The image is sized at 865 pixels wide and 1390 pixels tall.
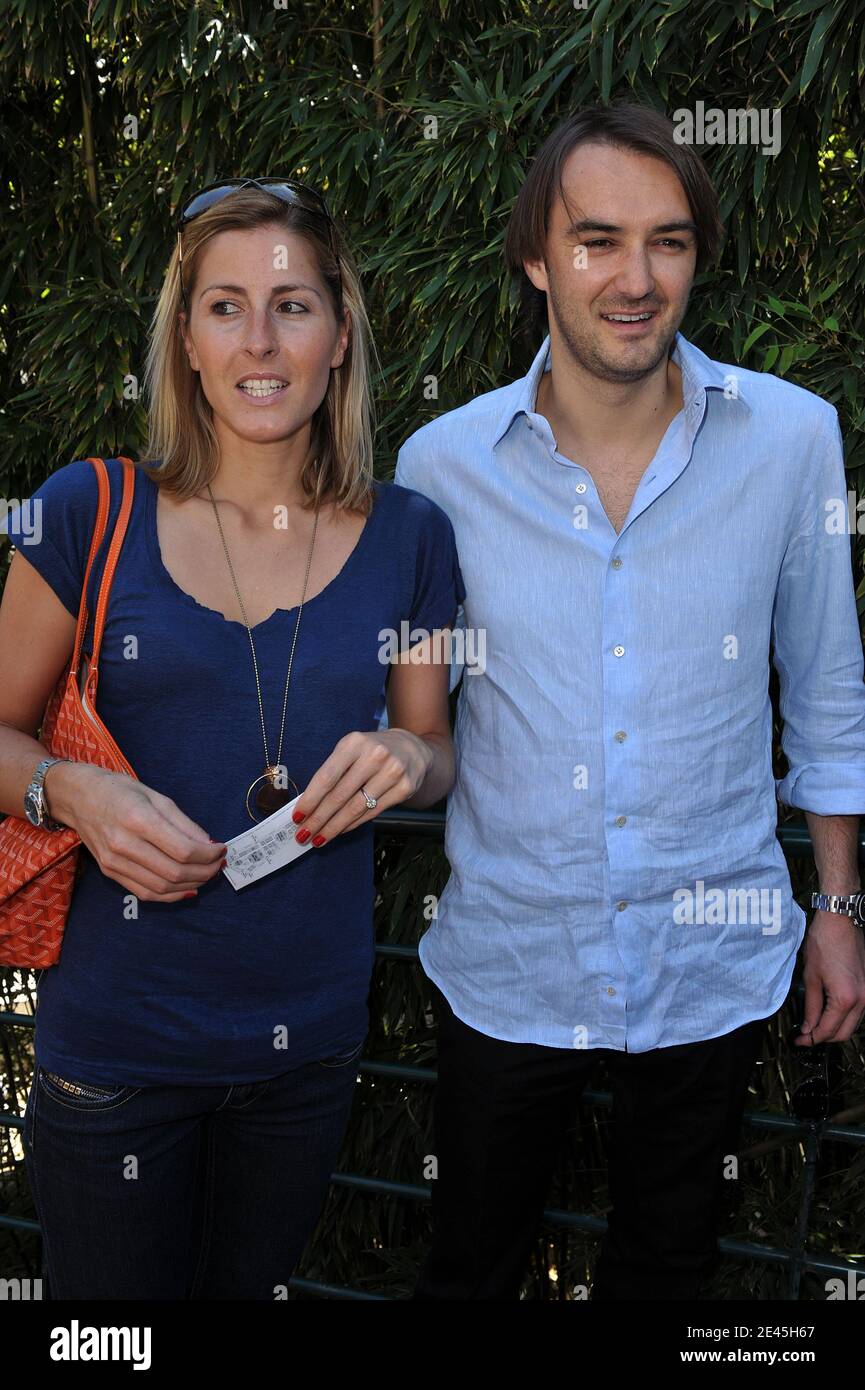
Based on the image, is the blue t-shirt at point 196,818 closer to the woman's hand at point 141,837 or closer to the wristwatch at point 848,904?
the woman's hand at point 141,837

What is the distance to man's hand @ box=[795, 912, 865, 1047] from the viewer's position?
6.28ft

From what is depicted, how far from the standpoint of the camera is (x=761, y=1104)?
311 centimetres

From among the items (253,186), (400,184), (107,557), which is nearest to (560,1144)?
(107,557)

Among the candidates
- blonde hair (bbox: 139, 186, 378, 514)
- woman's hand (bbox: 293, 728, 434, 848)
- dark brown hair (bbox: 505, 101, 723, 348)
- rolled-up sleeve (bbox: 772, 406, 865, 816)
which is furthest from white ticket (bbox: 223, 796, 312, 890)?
dark brown hair (bbox: 505, 101, 723, 348)

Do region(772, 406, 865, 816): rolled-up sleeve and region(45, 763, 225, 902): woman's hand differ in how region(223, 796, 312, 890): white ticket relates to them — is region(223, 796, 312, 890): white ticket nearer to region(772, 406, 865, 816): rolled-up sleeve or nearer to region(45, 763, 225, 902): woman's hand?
region(45, 763, 225, 902): woman's hand

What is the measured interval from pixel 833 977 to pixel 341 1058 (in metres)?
0.71

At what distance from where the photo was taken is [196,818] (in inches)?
60.1

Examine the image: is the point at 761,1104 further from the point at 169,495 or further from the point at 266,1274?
the point at 169,495

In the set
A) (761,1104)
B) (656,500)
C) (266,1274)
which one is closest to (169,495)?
(656,500)

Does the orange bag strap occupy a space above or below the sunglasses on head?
below

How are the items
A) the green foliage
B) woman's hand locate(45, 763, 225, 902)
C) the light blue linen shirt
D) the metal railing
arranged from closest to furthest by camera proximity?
woman's hand locate(45, 763, 225, 902) < the light blue linen shirt < the metal railing < the green foliage

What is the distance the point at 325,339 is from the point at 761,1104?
7.00 ft

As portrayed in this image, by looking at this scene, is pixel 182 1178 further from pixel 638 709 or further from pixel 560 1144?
pixel 638 709

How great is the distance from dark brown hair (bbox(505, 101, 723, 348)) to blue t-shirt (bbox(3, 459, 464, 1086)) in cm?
74
